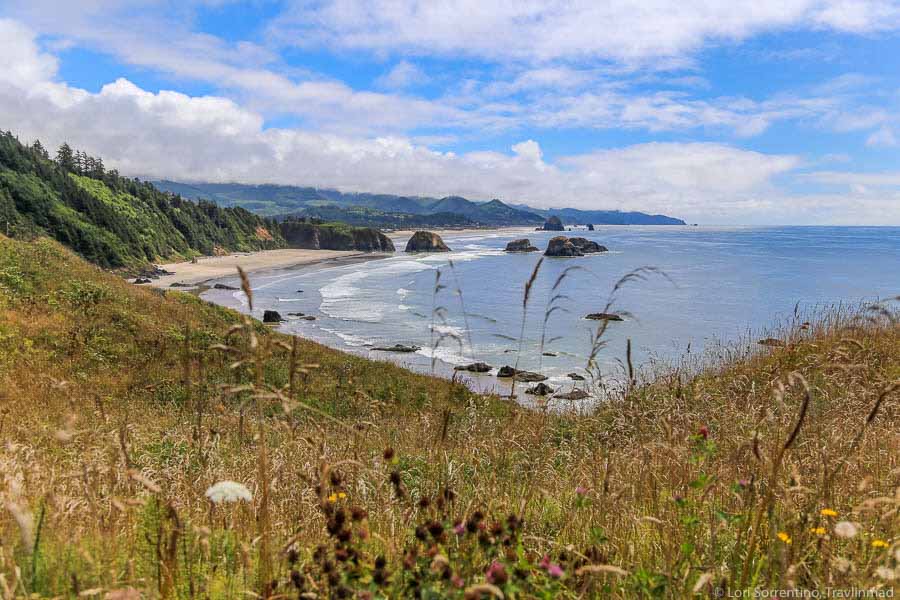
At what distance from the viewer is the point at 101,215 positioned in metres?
83.9

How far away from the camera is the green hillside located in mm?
69250

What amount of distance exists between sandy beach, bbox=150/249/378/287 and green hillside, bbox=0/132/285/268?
4250 millimetres

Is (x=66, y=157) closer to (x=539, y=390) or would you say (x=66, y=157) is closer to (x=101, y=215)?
(x=101, y=215)

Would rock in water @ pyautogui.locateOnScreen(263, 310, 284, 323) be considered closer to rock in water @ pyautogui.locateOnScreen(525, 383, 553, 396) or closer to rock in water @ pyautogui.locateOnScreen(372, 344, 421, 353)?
rock in water @ pyautogui.locateOnScreen(372, 344, 421, 353)

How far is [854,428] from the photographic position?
19.2 feet

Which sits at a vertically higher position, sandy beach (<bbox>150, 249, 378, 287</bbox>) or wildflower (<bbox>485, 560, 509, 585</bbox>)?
wildflower (<bbox>485, 560, 509, 585</bbox>)

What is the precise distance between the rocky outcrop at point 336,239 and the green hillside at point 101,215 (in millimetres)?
16704

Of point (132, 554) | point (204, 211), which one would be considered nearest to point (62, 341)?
point (132, 554)

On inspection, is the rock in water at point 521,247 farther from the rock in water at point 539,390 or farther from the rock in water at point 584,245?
the rock in water at point 539,390

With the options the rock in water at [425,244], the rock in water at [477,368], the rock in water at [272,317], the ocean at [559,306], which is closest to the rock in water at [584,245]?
the ocean at [559,306]

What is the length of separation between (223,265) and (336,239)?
63.9m

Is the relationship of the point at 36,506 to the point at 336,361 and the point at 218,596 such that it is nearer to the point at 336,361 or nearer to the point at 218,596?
the point at 218,596

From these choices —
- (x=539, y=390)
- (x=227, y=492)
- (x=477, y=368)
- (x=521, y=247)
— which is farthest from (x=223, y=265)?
(x=227, y=492)

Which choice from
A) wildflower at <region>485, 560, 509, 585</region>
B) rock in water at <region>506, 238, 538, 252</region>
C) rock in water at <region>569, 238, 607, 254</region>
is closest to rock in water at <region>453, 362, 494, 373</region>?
wildflower at <region>485, 560, 509, 585</region>
